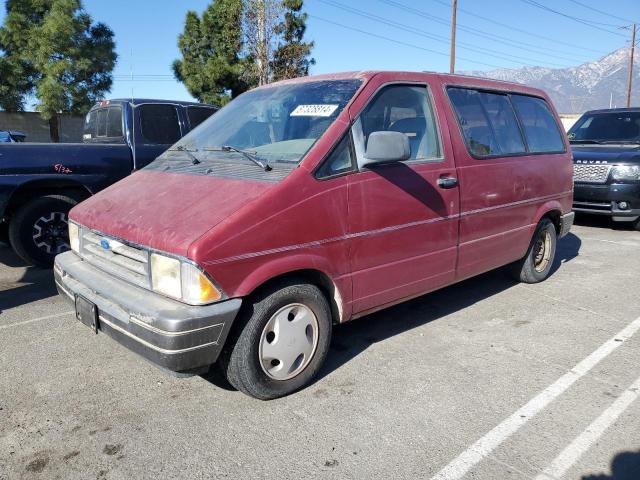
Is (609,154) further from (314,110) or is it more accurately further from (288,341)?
(288,341)

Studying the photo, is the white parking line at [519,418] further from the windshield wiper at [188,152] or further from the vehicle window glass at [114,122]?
the vehicle window glass at [114,122]

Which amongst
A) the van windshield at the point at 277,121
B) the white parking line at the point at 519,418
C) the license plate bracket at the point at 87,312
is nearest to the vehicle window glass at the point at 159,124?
the van windshield at the point at 277,121

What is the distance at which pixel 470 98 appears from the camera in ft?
14.5

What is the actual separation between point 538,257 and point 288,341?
3578 millimetres

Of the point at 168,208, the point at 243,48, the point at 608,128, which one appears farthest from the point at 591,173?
the point at 243,48

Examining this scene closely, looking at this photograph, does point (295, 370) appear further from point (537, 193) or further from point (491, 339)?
point (537, 193)

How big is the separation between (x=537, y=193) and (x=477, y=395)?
2.55m

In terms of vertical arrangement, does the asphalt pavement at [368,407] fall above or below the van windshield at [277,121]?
below

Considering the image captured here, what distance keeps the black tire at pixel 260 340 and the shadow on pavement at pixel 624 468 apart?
1.60 m

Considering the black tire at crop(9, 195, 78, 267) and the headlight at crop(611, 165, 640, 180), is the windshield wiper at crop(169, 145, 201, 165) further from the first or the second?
the headlight at crop(611, 165, 640, 180)

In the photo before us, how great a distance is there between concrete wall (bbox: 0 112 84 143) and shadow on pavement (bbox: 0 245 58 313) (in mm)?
22109

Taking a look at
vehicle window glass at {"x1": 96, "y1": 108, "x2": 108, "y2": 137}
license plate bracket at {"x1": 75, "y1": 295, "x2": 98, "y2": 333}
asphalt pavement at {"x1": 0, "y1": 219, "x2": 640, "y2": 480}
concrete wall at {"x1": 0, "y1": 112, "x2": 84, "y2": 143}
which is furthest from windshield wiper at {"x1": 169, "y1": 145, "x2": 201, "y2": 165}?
concrete wall at {"x1": 0, "y1": 112, "x2": 84, "y2": 143}

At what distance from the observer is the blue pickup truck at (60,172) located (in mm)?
5531

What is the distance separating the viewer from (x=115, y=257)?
3209mm
